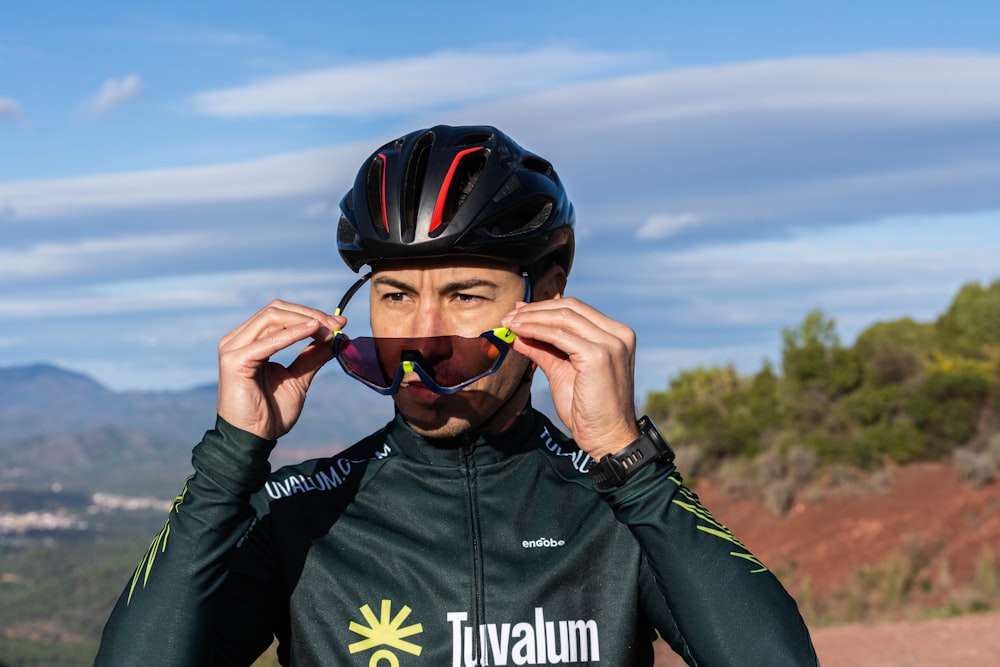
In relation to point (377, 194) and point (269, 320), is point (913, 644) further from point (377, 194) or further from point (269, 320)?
point (269, 320)

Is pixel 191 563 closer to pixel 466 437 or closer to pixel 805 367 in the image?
pixel 466 437

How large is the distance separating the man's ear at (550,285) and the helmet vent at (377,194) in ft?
1.68

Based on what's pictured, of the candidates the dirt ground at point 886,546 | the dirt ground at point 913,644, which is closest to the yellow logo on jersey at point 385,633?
the dirt ground at point 913,644

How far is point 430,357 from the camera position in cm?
354

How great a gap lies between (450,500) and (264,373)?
2.21ft

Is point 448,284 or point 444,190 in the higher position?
point 444,190

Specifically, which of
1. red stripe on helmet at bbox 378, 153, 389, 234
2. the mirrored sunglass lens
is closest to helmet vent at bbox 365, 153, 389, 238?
red stripe on helmet at bbox 378, 153, 389, 234

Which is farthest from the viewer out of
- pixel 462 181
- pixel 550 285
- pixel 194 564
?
pixel 550 285

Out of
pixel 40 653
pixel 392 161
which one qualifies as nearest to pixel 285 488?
pixel 392 161

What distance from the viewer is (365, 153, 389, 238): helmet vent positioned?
12.3 ft

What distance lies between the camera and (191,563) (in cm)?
308

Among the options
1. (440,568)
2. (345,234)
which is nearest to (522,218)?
(345,234)

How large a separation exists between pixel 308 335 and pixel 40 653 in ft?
203

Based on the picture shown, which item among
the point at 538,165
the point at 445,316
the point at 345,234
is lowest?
the point at 445,316
